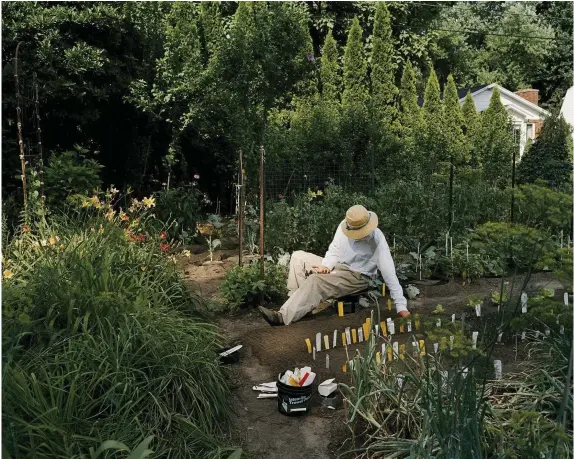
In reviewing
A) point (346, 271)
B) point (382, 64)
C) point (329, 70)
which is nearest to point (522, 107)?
point (382, 64)

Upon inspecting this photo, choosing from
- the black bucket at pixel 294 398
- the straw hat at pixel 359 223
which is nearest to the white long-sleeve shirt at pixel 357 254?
the straw hat at pixel 359 223

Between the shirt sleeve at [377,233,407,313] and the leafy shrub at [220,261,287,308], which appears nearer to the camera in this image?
the shirt sleeve at [377,233,407,313]

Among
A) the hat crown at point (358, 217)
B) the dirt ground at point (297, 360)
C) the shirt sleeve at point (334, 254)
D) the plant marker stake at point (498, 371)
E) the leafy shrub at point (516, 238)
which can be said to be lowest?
the dirt ground at point (297, 360)

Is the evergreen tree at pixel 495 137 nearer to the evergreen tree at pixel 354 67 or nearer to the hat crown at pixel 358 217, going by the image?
the evergreen tree at pixel 354 67

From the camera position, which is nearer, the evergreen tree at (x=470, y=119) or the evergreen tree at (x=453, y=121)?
the evergreen tree at (x=453, y=121)

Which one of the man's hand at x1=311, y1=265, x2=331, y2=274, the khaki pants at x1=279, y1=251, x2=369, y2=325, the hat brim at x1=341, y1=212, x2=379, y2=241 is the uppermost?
the hat brim at x1=341, y1=212, x2=379, y2=241

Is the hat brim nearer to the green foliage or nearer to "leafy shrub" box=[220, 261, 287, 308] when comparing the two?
"leafy shrub" box=[220, 261, 287, 308]

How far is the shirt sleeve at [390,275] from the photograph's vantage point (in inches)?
173

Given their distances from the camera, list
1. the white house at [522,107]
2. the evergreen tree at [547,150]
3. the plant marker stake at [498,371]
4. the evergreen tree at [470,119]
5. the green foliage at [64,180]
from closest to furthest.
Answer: the plant marker stake at [498,371] → the green foliage at [64,180] → the evergreen tree at [547,150] → the evergreen tree at [470,119] → the white house at [522,107]

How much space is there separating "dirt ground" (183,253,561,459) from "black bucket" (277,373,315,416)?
4 centimetres

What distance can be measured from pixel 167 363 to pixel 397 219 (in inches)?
157

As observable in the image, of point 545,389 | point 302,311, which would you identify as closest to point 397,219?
point 302,311

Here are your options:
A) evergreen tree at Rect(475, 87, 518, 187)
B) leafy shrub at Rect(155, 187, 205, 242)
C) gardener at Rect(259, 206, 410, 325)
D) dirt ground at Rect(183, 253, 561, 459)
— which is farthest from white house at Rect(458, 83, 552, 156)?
gardener at Rect(259, 206, 410, 325)

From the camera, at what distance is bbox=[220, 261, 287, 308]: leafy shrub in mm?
5070
